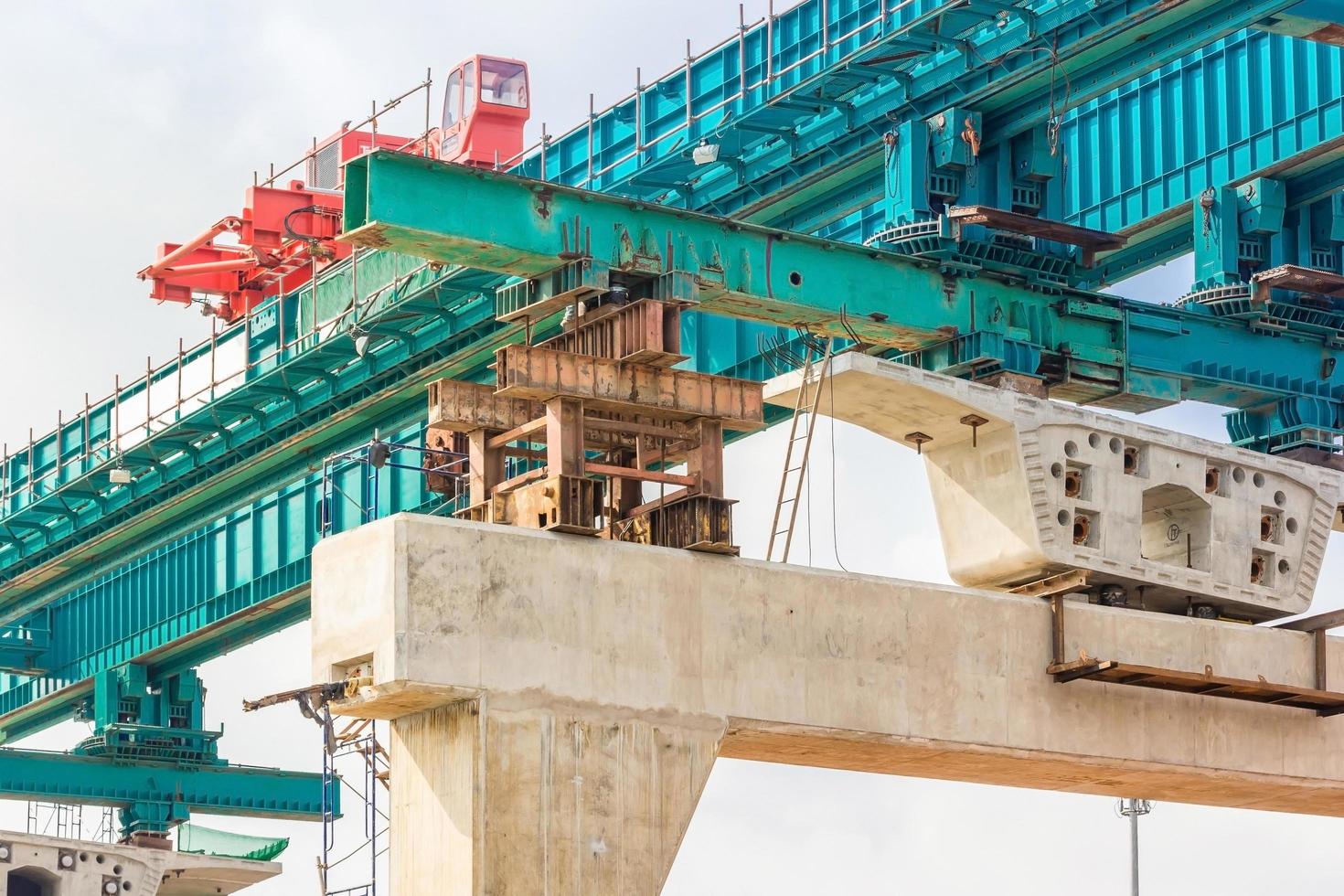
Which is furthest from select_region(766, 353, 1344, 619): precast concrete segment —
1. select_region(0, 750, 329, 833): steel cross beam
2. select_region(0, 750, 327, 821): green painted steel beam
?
select_region(0, 750, 329, 833): steel cross beam

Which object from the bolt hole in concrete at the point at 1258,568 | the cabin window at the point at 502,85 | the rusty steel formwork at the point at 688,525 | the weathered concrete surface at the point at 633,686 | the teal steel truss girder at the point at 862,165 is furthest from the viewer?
the cabin window at the point at 502,85

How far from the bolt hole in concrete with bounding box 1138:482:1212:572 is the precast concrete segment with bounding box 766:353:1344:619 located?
2cm

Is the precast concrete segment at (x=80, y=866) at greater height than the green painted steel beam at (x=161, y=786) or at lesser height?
lesser

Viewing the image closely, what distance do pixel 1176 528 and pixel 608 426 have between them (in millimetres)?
7449

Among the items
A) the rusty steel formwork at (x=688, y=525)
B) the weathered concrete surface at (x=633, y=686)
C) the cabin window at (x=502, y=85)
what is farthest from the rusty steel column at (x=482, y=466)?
the cabin window at (x=502, y=85)

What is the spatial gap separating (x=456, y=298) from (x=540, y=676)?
403 inches

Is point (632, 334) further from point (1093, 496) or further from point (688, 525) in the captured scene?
point (1093, 496)

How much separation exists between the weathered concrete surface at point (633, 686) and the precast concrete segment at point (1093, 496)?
40.2 inches

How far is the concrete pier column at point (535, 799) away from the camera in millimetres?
21203

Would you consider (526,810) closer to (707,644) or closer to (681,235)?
(707,644)

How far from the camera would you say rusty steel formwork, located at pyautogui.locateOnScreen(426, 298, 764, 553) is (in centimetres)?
2228

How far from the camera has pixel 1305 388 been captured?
29953mm

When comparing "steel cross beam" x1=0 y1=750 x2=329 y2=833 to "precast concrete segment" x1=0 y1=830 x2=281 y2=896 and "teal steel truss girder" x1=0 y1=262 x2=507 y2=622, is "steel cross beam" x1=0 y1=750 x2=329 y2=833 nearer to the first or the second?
"precast concrete segment" x1=0 y1=830 x2=281 y2=896

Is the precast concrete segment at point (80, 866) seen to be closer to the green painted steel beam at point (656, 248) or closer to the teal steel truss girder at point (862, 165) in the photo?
the teal steel truss girder at point (862, 165)
